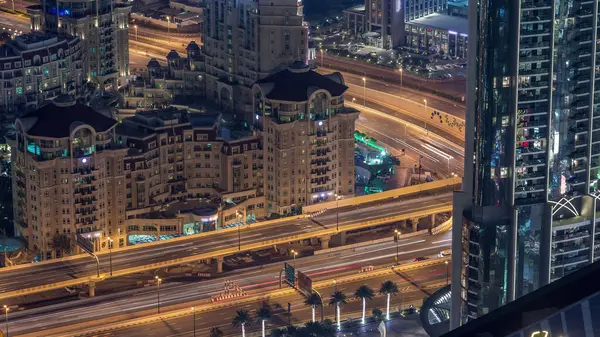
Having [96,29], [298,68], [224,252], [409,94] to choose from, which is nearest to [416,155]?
[409,94]

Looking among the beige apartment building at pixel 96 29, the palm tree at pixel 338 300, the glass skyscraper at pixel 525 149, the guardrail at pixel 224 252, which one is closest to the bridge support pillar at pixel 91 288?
the guardrail at pixel 224 252

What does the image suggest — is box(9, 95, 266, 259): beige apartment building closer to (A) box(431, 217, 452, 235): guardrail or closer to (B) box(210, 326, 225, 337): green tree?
(A) box(431, 217, 452, 235): guardrail

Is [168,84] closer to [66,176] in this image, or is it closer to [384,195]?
[384,195]

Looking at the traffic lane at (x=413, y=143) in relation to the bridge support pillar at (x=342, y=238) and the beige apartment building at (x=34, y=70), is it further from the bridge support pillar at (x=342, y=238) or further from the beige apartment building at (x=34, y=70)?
the beige apartment building at (x=34, y=70)

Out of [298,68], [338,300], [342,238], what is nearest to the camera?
[338,300]

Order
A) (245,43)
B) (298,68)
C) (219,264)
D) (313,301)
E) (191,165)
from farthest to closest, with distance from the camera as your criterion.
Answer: (245,43)
(191,165)
(298,68)
(219,264)
(313,301)
